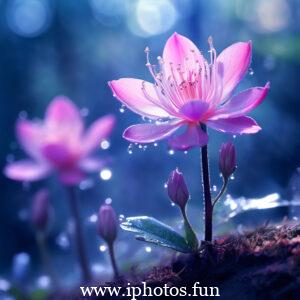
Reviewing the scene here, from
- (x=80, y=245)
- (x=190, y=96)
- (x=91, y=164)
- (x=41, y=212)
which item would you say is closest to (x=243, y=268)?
(x=190, y=96)

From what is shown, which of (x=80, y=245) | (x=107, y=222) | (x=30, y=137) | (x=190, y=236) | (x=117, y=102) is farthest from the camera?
(x=117, y=102)

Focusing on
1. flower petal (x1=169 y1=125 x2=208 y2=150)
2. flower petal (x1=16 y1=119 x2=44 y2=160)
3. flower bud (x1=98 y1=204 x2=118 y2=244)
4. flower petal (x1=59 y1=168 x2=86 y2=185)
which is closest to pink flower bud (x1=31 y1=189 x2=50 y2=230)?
flower petal (x1=59 y1=168 x2=86 y2=185)

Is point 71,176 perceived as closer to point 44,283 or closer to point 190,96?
point 44,283

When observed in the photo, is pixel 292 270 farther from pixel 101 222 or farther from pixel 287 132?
pixel 287 132

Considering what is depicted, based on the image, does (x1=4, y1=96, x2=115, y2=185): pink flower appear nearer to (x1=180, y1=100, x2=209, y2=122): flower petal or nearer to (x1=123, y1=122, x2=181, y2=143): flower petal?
(x1=123, y1=122, x2=181, y2=143): flower petal

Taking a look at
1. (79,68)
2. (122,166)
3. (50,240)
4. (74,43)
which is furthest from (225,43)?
(74,43)
